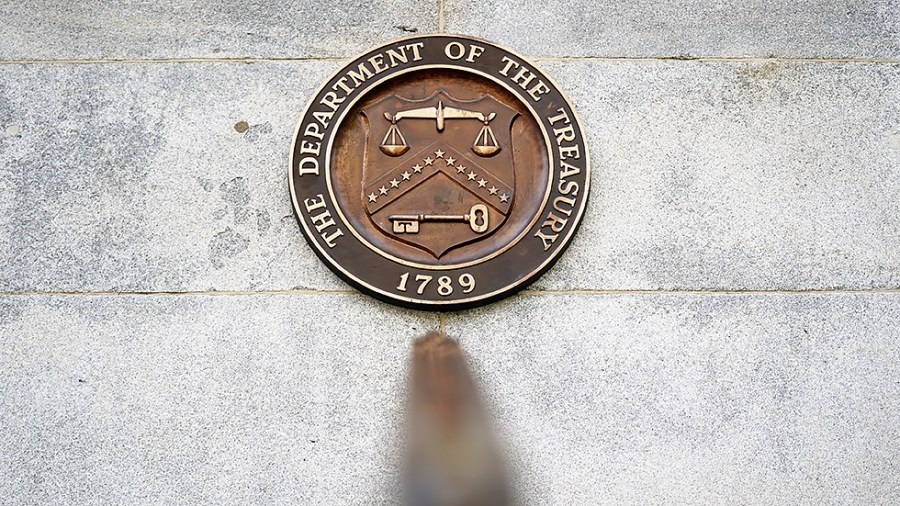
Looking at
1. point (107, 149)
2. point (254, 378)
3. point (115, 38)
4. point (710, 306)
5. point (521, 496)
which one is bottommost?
point (521, 496)

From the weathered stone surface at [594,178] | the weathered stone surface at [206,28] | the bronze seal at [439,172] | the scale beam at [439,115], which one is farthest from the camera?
the weathered stone surface at [206,28]

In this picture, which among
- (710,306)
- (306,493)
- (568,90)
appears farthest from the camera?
(568,90)

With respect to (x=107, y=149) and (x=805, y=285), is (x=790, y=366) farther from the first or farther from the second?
(x=107, y=149)

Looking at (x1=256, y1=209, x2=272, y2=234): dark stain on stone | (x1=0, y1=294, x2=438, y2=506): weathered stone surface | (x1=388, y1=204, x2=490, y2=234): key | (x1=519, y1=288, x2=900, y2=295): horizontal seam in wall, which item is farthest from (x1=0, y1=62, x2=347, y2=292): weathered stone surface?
(x1=519, y1=288, x2=900, y2=295): horizontal seam in wall

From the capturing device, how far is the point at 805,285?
171 inches

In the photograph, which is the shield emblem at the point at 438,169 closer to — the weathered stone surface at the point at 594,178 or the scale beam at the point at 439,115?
the scale beam at the point at 439,115

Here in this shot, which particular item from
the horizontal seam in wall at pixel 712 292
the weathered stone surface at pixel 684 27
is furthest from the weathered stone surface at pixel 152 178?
the horizontal seam in wall at pixel 712 292

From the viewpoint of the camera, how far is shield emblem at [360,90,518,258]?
4316 millimetres

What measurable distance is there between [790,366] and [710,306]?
1.48 feet

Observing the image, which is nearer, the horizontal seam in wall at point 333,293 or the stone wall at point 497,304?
the stone wall at point 497,304

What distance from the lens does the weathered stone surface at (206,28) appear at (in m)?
4.64

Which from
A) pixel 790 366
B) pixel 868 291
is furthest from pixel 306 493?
pixel 868 291

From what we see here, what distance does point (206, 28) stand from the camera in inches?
184

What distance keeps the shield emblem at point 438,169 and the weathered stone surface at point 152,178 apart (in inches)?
16.1
